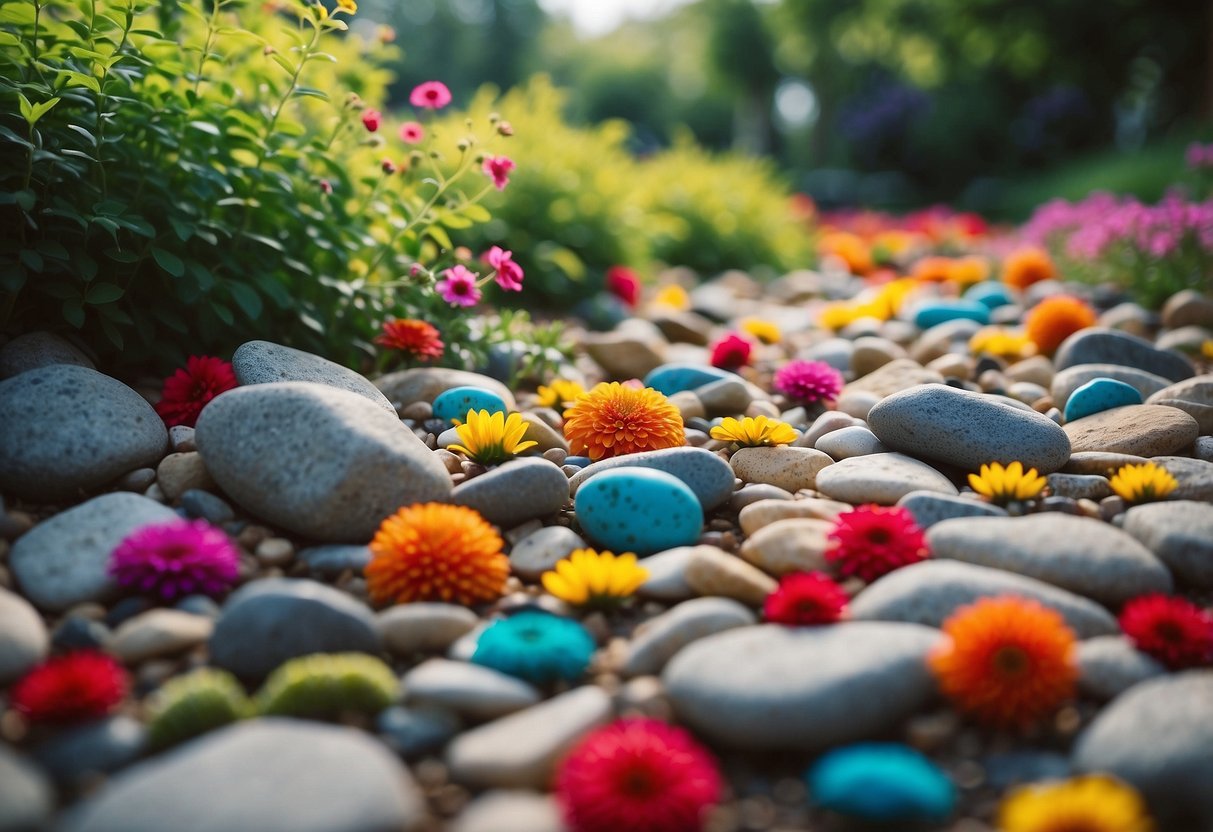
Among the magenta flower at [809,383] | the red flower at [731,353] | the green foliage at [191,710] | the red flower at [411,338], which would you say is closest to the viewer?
the green foliage at [191,710]

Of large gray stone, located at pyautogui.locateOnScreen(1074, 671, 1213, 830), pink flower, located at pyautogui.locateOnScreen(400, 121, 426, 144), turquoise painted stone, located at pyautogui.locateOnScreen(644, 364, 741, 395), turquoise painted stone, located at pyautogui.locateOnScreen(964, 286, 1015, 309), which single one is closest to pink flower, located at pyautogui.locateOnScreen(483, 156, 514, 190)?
pink flower, located at pyautogui.locateOnScreen(400, 121, 426, 144)

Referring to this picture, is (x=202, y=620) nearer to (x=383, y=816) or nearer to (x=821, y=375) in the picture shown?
(x=383, y=816)

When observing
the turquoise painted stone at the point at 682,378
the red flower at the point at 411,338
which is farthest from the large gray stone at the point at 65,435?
the turquoise painted stone at the point at 682,378

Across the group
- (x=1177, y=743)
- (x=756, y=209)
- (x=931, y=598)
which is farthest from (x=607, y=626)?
(x=756, y=209)

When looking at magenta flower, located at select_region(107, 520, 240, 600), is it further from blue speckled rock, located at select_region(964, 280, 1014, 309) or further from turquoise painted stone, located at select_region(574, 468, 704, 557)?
blue speckled rock, located at select_region(964, 280, 1014, 309)

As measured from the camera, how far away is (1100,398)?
354 centimetres

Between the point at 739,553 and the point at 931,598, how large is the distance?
64cm

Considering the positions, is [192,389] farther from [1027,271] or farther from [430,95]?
[1027,271]

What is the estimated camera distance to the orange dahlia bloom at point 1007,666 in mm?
1854

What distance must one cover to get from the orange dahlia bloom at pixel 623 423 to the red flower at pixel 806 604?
106 centimetres

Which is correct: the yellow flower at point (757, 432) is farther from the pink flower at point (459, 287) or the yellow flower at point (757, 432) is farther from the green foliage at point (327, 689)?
the green foliage at point (327, 689)

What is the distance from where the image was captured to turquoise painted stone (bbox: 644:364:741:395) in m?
4.05

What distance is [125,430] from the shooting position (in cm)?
279

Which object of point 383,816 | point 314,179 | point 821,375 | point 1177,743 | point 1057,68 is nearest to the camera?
point 383,816
